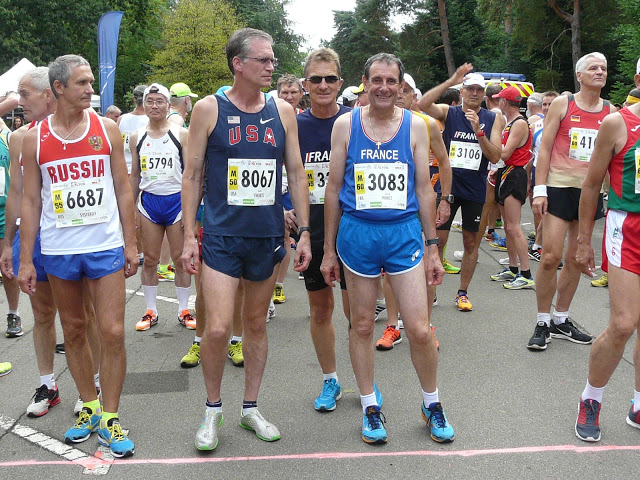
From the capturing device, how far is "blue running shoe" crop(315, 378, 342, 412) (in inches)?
174

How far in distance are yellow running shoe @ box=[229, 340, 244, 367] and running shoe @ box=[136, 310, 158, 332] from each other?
4.42 ft

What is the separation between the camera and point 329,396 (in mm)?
4480

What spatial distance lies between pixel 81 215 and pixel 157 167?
2.68m

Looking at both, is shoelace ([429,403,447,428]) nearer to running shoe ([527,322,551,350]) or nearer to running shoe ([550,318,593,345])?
running shoe ([527,322,551,350])

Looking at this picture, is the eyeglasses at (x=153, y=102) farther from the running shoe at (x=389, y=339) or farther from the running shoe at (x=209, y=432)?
the running shoe at (x=209, y=432)

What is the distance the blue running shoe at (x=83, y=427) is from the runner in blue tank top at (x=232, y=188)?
0.71 meters

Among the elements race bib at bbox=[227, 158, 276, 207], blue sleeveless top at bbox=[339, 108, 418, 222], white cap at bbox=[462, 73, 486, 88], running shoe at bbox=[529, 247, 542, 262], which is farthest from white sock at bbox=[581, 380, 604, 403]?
running shoe at bbox=[529, 247, 542, 262]

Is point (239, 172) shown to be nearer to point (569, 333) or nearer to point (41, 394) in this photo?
point (41, 394)

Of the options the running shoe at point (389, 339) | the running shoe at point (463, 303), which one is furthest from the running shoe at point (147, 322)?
the running shoe at point (463, 303)

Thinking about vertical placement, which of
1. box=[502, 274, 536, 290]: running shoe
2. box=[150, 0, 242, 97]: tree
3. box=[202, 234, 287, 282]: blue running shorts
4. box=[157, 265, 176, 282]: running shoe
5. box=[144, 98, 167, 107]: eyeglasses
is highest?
box=[150, 0, 242, 97]: tree

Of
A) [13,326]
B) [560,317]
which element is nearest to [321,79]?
[560,317]

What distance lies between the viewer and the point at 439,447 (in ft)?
12.7

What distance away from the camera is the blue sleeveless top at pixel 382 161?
3830mm

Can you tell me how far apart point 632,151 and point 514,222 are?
406cm
